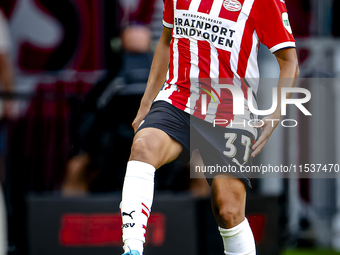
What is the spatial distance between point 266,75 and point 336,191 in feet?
5.72

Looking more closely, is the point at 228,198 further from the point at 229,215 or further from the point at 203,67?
the point at 203,67

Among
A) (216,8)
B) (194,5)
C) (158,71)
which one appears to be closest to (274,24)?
(216,8)

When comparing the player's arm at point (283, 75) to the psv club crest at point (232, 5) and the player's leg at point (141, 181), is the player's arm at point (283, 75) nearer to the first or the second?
the psv club crest at point (232, 5)

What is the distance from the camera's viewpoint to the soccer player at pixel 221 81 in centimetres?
235

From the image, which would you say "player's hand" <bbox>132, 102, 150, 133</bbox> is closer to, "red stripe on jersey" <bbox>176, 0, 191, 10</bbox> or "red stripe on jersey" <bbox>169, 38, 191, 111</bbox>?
"red stripe on jersey" <bbox>169, 38, 191, 111</bbox>

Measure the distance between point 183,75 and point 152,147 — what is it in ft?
1.45

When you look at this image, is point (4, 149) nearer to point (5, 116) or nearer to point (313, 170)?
point (5, 116)

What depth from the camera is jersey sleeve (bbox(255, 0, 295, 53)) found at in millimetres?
2336

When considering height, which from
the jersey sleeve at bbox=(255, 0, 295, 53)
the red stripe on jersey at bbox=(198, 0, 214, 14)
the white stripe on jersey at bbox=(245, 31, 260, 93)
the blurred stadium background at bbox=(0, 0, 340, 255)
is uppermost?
the red stripe on jersey at bbox=(198, 0, 214, 14)

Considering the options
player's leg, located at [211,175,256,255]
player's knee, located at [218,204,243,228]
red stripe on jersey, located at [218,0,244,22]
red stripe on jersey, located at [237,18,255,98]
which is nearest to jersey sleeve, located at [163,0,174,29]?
red stripe on jersey, located at [218,0,244,22]

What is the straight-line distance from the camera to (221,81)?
240 centimetres

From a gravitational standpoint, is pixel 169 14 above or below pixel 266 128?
Answer: above

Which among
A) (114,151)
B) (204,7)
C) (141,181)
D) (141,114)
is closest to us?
(141,181)

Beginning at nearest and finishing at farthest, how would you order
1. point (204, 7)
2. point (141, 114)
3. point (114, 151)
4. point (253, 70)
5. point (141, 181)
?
point (141, 181)
point (204, 7)
point (253, 70)
point (141, 114)
point (114, 151)
